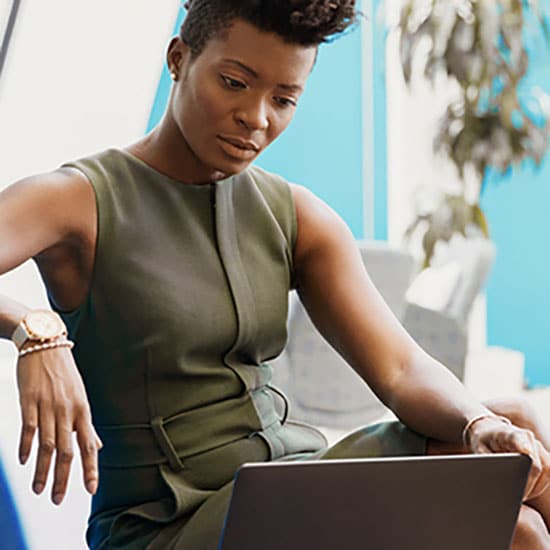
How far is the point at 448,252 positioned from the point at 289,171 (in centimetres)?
77

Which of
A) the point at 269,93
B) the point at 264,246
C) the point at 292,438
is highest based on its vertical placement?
the point at 269,93

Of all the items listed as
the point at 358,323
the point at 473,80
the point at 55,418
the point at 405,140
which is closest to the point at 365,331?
the point at 358,323

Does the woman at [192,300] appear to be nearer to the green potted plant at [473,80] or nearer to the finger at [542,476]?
the finger at [542,476]

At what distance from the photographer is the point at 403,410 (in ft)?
4.74

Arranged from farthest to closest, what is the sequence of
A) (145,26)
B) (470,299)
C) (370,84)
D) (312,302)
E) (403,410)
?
(370,84)
(470,299)
(145,26)
(312,302)
(403,410)

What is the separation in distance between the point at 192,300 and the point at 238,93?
284 mm

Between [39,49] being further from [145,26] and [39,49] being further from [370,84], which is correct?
[370,84]

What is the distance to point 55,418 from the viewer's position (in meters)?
1.07

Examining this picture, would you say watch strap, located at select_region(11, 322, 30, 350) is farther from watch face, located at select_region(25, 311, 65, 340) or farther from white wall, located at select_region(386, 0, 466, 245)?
white wall, located at select_region(386, 0, 466, 245)

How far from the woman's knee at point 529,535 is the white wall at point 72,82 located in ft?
3.60

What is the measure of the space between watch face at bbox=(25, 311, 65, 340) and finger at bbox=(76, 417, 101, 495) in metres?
0.11

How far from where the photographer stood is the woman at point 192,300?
1339mm

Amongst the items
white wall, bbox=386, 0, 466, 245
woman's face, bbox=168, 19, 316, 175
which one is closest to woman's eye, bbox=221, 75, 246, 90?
woman's face, bbox=168, 19, 316, 175

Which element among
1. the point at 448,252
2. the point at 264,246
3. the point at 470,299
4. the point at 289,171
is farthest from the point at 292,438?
the point at 289,171
